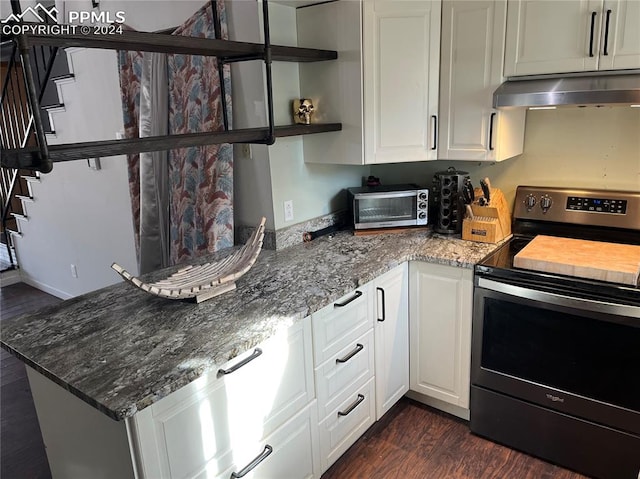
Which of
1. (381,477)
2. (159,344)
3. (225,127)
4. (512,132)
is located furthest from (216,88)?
(381,477)

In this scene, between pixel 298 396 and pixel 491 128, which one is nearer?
pixel 298 396

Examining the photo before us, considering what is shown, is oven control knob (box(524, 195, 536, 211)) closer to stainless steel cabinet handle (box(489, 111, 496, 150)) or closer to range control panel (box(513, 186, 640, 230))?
range control panel (box(513, 186, 640, 230))

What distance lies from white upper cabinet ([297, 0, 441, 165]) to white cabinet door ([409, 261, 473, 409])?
643mm

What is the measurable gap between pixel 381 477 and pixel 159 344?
122 cm

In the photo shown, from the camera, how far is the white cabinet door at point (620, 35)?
188 cm

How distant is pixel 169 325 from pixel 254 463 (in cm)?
54

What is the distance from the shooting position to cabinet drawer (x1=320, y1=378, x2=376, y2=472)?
77.7 inches

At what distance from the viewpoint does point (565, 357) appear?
1.97 metres

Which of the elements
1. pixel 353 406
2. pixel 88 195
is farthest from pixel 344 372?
pixel 88 195

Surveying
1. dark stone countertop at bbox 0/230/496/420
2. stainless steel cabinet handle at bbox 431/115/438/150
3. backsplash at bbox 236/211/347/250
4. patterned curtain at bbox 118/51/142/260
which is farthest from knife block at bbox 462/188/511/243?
patterned curtain at bbox 118/51/142/260

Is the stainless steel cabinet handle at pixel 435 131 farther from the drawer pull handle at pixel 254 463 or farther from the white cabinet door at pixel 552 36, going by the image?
the drawer pull handle at pixel 254 463

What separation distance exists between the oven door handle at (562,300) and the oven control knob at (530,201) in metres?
0.67

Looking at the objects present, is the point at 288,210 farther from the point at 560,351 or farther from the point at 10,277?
the point at 10,277

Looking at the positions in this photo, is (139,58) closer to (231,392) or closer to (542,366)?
(231,392)
